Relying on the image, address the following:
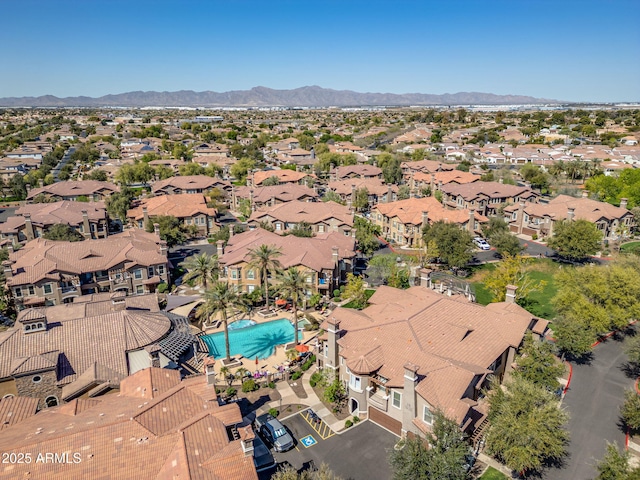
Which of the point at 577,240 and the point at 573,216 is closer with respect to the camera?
the point at 577,240

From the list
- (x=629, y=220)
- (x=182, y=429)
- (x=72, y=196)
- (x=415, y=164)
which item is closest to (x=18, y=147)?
(x=72, y=196)

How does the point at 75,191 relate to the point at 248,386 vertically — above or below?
above

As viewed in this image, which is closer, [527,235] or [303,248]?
[303,248]

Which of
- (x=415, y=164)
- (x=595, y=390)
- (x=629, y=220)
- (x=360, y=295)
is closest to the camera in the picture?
(x=595, y=390)

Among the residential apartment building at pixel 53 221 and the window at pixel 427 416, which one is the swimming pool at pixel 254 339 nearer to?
the window at pixel 427 416

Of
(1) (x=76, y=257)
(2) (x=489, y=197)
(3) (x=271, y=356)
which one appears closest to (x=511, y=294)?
(3) (x=271, y=356)

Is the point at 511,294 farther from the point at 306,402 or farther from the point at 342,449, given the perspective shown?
the point at 342,449

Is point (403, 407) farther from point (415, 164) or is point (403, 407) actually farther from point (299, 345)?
point (415, 164)
